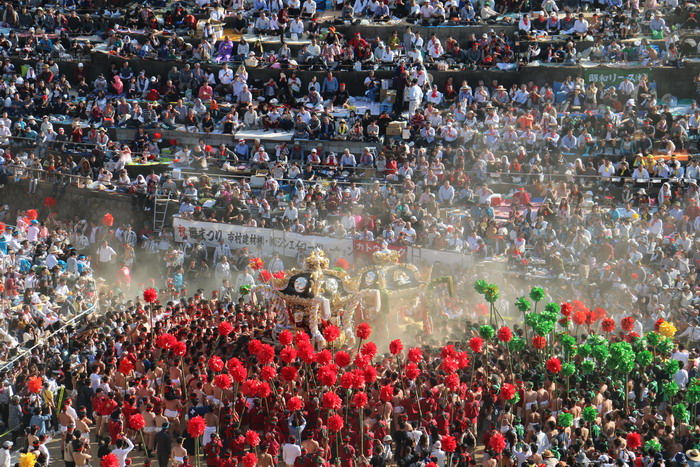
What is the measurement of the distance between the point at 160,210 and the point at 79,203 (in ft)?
8.29

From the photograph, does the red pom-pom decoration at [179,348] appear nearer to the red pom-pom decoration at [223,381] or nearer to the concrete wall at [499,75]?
the red pom-pom decoration at [223,381]

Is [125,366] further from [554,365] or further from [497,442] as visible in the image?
[554,365]

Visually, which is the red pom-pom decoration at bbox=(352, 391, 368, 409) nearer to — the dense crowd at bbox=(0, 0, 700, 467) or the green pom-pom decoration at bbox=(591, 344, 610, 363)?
the dense crowd at bbox=(0, 0, 700, 467)

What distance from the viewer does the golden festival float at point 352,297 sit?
23000mm

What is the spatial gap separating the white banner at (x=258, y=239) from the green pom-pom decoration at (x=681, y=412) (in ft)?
37.6

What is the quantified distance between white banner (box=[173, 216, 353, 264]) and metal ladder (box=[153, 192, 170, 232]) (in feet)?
2.63

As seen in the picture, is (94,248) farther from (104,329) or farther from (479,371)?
(479,371)

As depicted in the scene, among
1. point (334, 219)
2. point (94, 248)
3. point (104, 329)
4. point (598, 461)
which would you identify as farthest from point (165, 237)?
point (598, 461)

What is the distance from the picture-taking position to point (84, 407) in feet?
67.2

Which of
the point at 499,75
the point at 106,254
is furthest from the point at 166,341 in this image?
the point at 499,75

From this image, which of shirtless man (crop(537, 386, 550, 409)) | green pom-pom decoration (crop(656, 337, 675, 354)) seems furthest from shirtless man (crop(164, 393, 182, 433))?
green pom-pom decoration (crop(656, 337, 675, 354))

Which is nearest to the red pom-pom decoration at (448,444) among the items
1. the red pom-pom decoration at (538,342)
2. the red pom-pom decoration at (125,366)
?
the red pom-pom decoration at (538,342)

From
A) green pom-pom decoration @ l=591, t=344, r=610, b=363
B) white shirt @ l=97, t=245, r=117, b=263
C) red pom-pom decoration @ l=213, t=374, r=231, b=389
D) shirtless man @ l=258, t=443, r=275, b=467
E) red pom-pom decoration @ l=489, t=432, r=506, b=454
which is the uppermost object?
green pom-pom decoration @ l=591, t=344, r=610, b=363

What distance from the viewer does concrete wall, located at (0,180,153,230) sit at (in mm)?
31734
